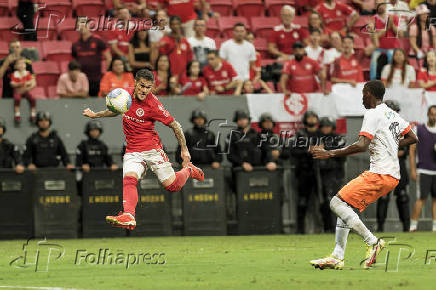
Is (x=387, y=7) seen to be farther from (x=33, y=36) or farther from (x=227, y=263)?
(x=227, y=263)

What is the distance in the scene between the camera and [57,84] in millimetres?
18766

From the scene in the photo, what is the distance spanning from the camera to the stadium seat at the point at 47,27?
810 inches

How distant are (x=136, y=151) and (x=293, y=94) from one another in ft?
20.0

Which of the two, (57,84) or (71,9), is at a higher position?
(71,9)

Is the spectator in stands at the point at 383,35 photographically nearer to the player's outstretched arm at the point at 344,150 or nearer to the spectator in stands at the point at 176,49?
the spectator in stands at the point at 176,49

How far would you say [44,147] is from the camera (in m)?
17.1

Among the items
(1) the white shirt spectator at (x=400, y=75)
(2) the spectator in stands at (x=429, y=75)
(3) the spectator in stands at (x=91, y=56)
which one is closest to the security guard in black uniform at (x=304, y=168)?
(1) the white shirt spectator at (x=400, y=75)

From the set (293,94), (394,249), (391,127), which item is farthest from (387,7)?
(391,127)

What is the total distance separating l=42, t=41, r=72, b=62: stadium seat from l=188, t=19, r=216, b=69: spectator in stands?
2.78m

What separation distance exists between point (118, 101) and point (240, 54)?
717cm

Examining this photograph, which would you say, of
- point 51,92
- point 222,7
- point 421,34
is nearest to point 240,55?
point 51,92

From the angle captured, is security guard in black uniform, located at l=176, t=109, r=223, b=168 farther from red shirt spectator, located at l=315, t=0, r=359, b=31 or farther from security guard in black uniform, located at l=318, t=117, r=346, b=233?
red shirt spectator, located at l=315, t=0, r=359, b=31

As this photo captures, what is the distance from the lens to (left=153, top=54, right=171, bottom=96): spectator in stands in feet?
58.9

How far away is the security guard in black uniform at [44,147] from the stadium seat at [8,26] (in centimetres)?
413
